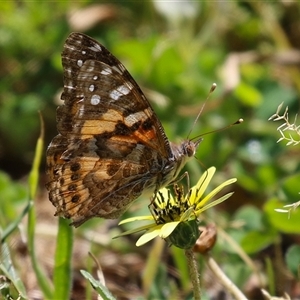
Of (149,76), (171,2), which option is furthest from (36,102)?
(171,2)

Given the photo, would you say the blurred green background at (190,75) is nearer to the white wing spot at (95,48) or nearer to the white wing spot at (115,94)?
the white wing spot at (115,94)

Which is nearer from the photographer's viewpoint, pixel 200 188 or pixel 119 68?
pixel 200 188

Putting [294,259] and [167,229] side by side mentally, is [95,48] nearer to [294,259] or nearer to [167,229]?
[167,229]

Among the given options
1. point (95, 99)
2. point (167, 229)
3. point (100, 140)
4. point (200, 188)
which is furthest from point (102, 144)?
point (167, 229)

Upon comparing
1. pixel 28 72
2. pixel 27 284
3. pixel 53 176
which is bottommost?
pixel 27 284

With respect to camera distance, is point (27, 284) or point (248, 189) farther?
point (248, 189)

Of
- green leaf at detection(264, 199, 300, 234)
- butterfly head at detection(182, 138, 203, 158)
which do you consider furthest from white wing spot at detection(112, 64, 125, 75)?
green leaf at detection(264, 199, 300, 234)

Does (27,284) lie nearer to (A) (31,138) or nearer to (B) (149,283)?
(B) (149,283)
